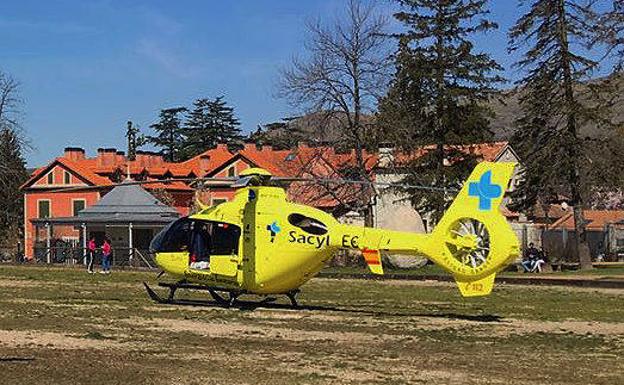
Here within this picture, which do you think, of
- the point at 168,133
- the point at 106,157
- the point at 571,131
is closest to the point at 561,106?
the point at 571,131

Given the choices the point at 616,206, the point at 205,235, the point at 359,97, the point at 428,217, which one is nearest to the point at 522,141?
the point at 359,97

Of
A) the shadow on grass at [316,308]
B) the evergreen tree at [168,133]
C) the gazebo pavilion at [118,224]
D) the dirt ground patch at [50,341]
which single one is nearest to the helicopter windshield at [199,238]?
the shadow on grass at [316,308]

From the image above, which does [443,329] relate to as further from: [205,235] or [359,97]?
[359,97]

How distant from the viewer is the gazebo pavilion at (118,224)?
62625mm

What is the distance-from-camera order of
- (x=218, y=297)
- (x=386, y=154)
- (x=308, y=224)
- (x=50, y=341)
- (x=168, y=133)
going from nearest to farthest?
(x=50, y=341)
(x=308, y=224)
(x=218, y=297)
(x=386, y=154)
(x=168, y=133)

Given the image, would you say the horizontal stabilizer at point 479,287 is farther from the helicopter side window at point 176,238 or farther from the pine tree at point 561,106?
the pine tree at point 561,106

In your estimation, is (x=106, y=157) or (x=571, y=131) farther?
(x=106, y=157)

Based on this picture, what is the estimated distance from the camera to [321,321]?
2083 centimetres

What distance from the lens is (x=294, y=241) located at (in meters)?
22.9

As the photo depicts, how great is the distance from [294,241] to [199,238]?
2890mm

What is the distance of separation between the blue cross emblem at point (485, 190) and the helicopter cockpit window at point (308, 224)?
396 centimetres

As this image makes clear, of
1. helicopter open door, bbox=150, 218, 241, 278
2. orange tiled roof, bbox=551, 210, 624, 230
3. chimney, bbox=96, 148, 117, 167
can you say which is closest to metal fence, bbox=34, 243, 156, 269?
chimney, bbox=96, 148, 117, 167

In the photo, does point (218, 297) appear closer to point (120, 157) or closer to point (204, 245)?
point (204, 245)

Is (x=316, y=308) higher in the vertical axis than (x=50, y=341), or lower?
lower
